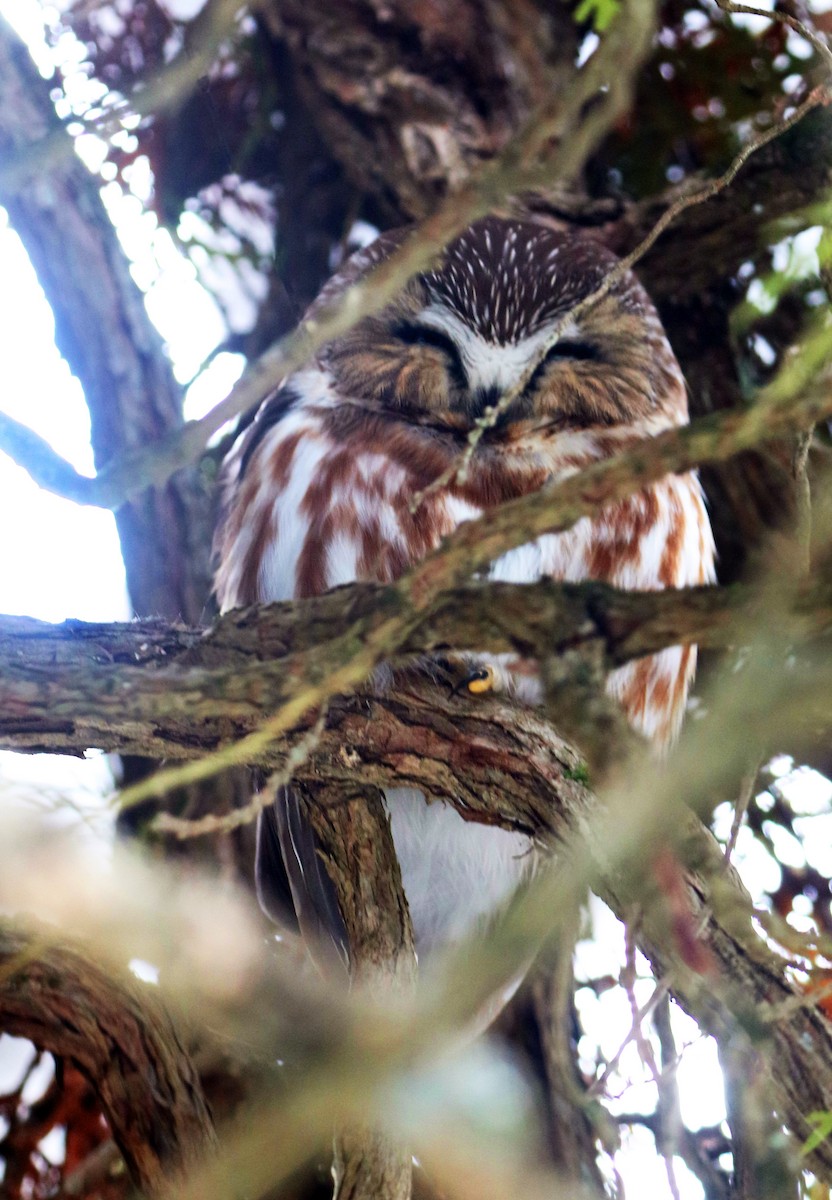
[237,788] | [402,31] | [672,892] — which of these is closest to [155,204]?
[402,31]

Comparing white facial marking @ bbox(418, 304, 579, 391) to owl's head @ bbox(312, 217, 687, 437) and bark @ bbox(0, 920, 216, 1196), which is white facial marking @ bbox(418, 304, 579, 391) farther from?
bark @ bbox(0, 920, 216, 1196)

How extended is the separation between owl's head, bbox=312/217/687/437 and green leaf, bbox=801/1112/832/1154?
1484 millimetres

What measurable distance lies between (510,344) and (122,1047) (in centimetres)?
160

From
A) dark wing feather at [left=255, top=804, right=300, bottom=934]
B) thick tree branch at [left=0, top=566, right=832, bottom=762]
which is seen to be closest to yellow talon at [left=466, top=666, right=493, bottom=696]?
thick tree branch at [left=0, top=566, right=832, bottom=762]

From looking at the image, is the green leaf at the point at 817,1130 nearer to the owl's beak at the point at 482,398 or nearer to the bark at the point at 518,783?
the bark at the point at 518,783

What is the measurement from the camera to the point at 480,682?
2240 millimetres

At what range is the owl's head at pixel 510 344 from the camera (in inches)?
108

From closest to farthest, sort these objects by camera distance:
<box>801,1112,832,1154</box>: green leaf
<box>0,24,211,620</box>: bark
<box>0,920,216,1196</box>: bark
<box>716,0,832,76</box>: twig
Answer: <box>801,1112,832,1154</box>: green leaf
<box>716,0,832,76</box>: twig
<box>0,920,216,1196</box>: bark
<box>0,24,211,620</box>: bark

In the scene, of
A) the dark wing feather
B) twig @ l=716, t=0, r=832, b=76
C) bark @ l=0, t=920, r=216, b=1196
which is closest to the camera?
twig @ l=716, t=0, r=832, b=76

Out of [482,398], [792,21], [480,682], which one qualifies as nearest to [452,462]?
[482,398]

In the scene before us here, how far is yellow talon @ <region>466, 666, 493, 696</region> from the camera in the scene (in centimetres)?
223

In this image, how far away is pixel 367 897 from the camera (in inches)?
89.3

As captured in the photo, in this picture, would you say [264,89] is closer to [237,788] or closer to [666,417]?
[666,417]

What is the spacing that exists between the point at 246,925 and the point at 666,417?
1.46 meters
